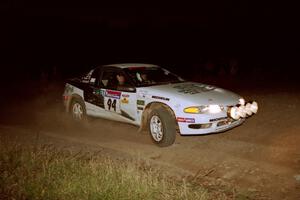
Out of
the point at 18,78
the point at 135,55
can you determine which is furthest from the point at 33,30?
the point at 18,78

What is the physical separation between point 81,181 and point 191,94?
2.71 m

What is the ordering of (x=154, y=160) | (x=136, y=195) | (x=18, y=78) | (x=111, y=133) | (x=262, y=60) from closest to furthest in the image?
(x=136, y=195) → (x=154, y=160) → (x=111, y=133) → (x=262, y=60) → (x=18, y=78)

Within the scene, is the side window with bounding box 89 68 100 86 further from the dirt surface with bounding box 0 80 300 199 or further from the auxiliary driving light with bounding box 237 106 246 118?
the auxiliary driving light with bounding box 237 106 246 118

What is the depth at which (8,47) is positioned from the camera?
3150 cm

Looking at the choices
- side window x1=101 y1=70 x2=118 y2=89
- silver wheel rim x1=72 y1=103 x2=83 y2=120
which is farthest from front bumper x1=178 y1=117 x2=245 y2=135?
silver wheel rim x1=72 y1=103 x2=83 y2=120

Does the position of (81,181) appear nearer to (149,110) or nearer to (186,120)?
(186,120)

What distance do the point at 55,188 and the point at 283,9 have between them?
23806 mm

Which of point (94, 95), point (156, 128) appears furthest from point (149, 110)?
point (94, 95)

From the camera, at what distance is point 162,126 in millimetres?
6895

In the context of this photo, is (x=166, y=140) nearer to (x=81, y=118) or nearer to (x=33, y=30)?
(x=81, y=118)

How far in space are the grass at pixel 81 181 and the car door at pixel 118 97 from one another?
1.60 metres

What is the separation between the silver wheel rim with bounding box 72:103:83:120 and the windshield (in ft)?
6.04

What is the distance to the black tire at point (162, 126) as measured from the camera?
269 inches

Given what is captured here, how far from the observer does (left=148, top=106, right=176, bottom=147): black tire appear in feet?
22.4
